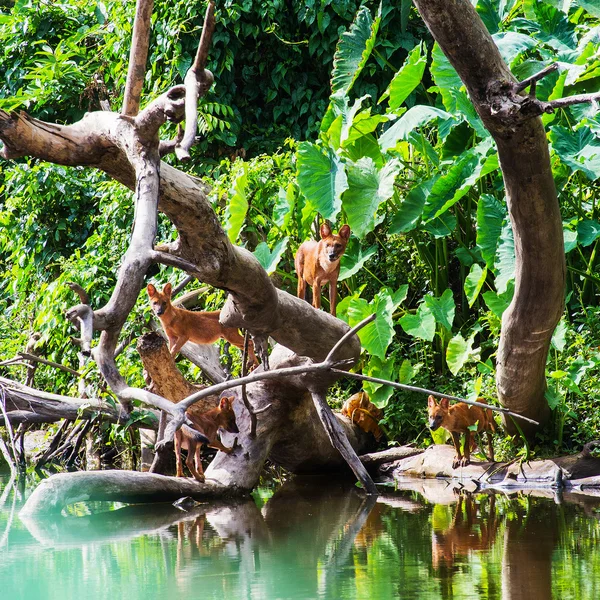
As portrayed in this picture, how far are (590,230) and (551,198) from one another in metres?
2.00

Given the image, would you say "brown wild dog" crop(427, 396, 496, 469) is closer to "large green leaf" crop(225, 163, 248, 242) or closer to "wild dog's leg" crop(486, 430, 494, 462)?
"wild dog's leg" crop(486, 430, 494, 462)

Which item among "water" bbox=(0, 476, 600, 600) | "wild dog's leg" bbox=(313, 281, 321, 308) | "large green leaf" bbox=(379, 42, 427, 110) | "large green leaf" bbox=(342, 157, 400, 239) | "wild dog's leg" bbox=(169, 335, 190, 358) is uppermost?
"large green leaf" bbox=(379, 42, 427, 110)

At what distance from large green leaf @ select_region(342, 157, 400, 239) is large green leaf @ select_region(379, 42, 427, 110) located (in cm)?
87

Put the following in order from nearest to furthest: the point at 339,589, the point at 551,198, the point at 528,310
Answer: the point at 339,589 < the point at 551,198 < the point at 528,310

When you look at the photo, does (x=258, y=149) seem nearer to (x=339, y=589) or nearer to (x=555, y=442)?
(x=555, y=442)

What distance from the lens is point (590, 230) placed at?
6852mm

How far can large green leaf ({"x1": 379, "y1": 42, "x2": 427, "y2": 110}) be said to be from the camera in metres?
7.75

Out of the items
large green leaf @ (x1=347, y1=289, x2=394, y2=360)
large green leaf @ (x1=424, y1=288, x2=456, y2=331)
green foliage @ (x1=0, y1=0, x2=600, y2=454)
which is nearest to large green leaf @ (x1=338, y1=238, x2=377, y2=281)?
green foliage @ (x1=0, y1=0, x2=600, y2=454)

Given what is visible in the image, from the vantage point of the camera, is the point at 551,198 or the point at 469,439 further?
the point at 469,439

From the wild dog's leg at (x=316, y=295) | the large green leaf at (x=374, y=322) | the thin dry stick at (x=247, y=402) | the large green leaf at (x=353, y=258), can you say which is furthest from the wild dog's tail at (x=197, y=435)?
the large green leaf at (x=353, y=258)

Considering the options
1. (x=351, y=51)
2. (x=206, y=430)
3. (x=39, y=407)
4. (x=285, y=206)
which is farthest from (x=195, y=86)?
(x=351, y=51)

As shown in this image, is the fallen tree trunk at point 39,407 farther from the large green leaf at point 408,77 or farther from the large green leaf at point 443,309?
the large green leaf at point 408,77

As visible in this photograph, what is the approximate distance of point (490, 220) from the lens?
694 cm

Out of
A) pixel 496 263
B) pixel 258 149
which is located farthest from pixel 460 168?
pixel 258 149
